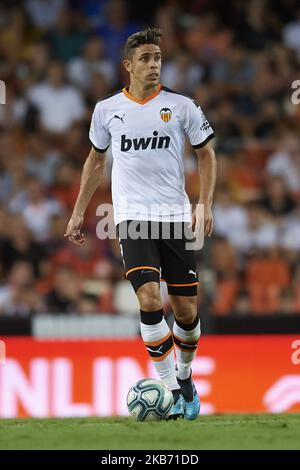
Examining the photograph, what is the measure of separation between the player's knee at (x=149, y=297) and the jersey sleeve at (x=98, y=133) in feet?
3.61

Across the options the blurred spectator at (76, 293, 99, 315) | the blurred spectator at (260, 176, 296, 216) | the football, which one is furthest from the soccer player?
the blurred spectator at (260, 176, 296, 216)

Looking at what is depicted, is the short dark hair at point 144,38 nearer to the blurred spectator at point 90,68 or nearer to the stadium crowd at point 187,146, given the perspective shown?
the stadium crowd at point 187,146

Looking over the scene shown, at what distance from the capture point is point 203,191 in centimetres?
819

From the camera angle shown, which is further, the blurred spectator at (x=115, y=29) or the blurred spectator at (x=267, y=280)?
the blurred spectator at (x=115, y=29)

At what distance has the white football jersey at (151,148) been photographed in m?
8.12

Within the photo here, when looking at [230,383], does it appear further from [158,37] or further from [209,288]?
[158,37]

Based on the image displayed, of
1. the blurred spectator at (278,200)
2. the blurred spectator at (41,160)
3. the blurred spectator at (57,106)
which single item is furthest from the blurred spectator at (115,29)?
the blurred spectator at (278,200)

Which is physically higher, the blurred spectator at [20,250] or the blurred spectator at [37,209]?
the blurred spectator at [37,209]

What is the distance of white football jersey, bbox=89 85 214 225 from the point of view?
8125mm

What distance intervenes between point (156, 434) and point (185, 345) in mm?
1260

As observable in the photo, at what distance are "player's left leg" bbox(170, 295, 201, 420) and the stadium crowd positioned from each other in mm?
3779

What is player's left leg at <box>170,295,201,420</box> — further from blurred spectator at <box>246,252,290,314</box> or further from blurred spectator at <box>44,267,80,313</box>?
blurred spectator at <box>246,252,290,314</box>

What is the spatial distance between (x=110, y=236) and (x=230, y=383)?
270cm

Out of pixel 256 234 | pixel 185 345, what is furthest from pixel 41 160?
pixel 185 345
